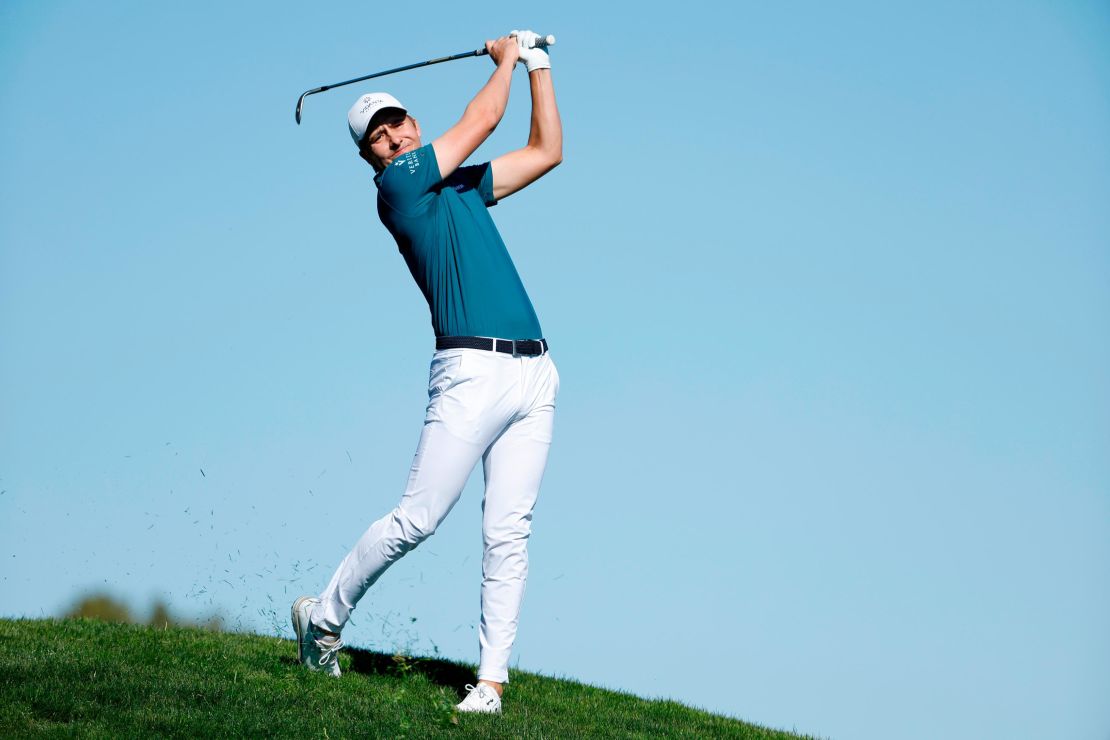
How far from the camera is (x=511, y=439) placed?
6.27m

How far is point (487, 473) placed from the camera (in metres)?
6.34

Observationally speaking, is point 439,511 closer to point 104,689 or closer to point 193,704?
point 193,704

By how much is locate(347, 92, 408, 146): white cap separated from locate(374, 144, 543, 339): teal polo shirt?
0.92 ft

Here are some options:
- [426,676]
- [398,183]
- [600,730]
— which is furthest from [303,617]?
[398,183]

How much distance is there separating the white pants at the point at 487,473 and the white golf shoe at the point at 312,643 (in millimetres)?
341

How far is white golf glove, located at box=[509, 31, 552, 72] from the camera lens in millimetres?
6492

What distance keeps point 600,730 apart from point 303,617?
1.69 m

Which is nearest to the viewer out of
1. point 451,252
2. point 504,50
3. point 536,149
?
point 451,252

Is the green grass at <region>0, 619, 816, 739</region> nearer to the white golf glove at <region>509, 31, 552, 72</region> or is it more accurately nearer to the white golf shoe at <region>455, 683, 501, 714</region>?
the white golf shoe at <region>455, 683, 501, 714</region>

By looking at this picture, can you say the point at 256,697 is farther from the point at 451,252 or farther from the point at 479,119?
the point at 479,119

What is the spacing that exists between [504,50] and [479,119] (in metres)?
0.51

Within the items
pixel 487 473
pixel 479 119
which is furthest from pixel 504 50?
pixel 487 473

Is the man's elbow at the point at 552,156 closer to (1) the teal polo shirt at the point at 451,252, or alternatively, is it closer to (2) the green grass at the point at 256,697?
(1) the teal polo shirt at the point at 451,252

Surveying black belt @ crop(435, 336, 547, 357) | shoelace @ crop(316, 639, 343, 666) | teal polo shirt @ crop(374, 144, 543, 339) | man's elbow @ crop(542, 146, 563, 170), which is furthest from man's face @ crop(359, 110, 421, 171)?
shoelace @ crop(316, 639, 343, 666)
